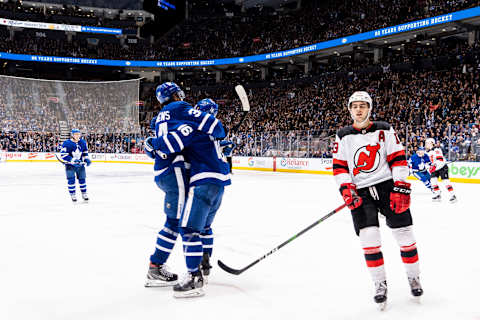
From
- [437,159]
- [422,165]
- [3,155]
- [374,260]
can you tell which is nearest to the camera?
[374,260]

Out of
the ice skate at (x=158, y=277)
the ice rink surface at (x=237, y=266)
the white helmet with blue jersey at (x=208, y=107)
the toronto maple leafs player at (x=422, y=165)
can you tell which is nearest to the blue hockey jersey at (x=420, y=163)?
the toronto maple leafs player at (x=422, y=165)

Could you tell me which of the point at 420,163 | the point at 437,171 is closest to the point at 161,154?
the point at 420,163

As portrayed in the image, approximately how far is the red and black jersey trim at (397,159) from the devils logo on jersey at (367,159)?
0.25ft

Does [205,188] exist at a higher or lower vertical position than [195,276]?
higher

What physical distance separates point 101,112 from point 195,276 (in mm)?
25763

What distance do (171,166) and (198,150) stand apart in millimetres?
243

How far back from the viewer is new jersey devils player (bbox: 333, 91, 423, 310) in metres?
2.67

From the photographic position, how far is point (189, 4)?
126 feet

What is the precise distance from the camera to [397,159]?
8.79ft

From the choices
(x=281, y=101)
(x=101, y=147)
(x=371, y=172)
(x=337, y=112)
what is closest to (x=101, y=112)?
(x=101, y=147)

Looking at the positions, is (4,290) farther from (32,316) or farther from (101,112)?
(101,112)

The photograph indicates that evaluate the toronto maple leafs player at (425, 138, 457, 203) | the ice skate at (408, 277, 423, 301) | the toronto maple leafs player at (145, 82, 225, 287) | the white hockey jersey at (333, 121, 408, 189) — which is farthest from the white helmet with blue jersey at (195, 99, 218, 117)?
the toronto maple leafs player at (425, 138, 457, 203)

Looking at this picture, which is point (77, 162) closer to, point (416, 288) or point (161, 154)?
point (161, 154)

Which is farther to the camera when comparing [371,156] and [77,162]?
[77,162]
